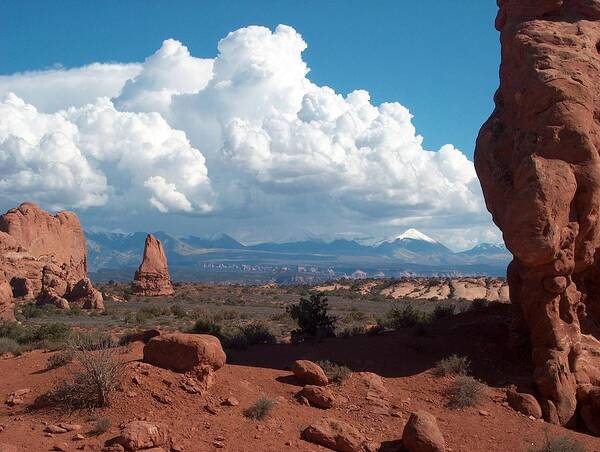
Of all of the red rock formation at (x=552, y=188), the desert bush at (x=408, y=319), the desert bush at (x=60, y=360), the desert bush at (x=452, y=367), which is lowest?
the desert bush at (x=60, y=360)

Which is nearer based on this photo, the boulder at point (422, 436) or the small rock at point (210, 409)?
the boulder at point (422, 436)

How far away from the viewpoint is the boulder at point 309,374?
12656mm

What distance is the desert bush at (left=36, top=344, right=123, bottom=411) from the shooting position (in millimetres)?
10453

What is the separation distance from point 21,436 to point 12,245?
42.3 metres

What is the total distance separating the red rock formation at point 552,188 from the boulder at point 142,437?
7948 mm

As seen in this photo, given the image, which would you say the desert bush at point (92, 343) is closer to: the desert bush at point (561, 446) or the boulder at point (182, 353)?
the boulder at point (182, 353)

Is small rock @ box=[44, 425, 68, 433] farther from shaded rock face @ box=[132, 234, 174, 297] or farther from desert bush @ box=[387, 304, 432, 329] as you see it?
shaded rock face @ box=[132, 234, 174, 297]

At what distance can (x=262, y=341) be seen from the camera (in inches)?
693

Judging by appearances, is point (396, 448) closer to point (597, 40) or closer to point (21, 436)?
point (21, 436)

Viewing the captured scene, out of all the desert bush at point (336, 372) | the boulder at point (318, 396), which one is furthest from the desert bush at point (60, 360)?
the desert bush at point (336, 372)

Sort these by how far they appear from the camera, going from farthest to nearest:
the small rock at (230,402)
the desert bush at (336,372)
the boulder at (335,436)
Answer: the desert bush at (336,372) → the small rock at (230,402) → the boulder at (335,436)

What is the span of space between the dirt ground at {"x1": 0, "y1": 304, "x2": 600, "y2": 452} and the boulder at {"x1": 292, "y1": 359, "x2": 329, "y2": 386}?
332 millimetres

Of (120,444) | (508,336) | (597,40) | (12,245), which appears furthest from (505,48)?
(12,245)

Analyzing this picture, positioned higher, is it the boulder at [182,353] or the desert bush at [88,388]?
the boulder at [182,353]
